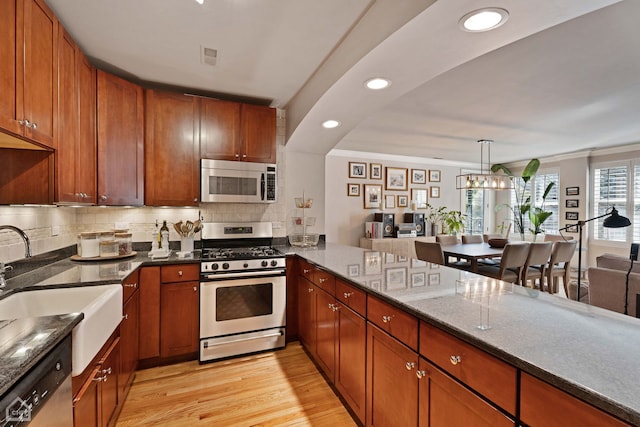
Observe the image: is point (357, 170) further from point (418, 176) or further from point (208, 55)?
point (208, 55)

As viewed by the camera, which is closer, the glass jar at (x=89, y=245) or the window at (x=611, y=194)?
the glass jar at (x=89, y=245)

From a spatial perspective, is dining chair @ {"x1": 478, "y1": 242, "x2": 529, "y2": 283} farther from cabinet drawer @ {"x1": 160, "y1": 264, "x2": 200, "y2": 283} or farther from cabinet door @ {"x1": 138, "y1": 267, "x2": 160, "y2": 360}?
cabinet door @ {"x1": 138, "y1": 267, "x2": 160, "y2": 360}

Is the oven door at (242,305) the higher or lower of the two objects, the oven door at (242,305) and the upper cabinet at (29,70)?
the lower

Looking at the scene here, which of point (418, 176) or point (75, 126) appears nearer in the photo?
point (75, 126)

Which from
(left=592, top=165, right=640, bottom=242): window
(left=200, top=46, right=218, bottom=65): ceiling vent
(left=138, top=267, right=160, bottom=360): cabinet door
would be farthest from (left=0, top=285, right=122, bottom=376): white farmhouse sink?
(left=592, top=165, right=640, bottom=242): window

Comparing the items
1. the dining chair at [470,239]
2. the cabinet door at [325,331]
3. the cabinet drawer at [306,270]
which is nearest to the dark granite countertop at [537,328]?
the cabinet door at [325,331]

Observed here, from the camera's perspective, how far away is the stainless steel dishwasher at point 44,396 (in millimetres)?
738

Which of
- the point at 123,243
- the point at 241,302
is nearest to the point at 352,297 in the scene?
the point at 241,302

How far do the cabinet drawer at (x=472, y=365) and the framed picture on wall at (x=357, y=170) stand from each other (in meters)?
5.04

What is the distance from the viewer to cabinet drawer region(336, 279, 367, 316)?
5.42ft

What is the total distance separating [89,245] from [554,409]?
293cm

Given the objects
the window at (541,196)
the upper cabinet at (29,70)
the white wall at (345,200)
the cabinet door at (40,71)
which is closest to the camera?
the upper cabinet at (29,70)

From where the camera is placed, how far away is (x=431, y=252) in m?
A: 3.86

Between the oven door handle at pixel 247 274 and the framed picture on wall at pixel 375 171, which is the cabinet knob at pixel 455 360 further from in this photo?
the framed picture on wall at pixel 375 171
